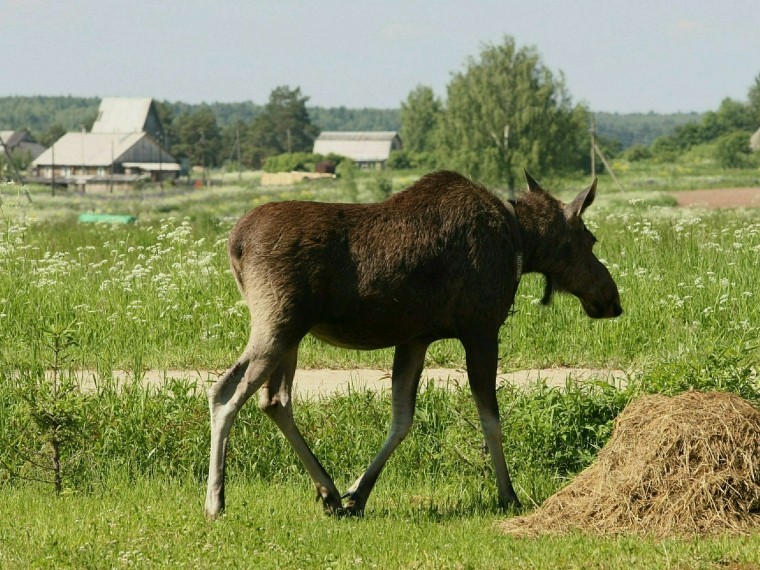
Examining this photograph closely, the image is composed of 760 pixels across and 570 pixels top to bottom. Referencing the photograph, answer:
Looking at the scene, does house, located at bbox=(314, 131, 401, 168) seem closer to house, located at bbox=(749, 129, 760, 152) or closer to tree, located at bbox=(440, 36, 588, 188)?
house, located at bbox=(749, 129, 760, 152)

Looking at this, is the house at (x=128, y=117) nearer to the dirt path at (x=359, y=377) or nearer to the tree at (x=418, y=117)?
the tree at (x=418, y=117)

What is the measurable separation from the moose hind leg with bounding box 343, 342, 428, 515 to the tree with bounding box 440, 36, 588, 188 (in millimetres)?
66275

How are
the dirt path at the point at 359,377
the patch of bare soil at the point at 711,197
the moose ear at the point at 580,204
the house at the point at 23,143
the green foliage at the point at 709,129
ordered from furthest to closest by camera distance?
1. the house at the point at 23,143
2. the green foliage at the point at 709,129
3. the patch of bare soil at the point at 711,197
4. the dirt path at the point at 359,377
5. the moose ear at the point at 580,204

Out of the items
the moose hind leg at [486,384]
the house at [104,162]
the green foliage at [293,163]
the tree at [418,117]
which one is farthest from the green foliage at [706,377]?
the tree at [418,117]

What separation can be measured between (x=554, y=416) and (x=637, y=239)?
839cm

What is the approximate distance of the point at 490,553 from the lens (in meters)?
6.88

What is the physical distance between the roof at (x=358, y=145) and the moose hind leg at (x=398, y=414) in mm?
147628

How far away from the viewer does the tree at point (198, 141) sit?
495 feet

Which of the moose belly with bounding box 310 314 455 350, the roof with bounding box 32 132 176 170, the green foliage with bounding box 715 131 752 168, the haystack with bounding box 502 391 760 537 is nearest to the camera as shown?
the haystack with bounding box 502 391 760 537

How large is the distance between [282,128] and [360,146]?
1072 centimetres

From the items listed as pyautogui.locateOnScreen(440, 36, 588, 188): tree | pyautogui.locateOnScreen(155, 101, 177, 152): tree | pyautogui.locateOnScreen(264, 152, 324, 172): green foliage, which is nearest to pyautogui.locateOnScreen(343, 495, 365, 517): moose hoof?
pyautogui.locateOnScreen(440, 36, 588, 188): tree

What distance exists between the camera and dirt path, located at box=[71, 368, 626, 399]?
11383 mm

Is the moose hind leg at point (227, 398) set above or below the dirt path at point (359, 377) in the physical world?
above

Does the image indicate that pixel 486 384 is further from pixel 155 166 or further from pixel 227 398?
pixel 155 166
